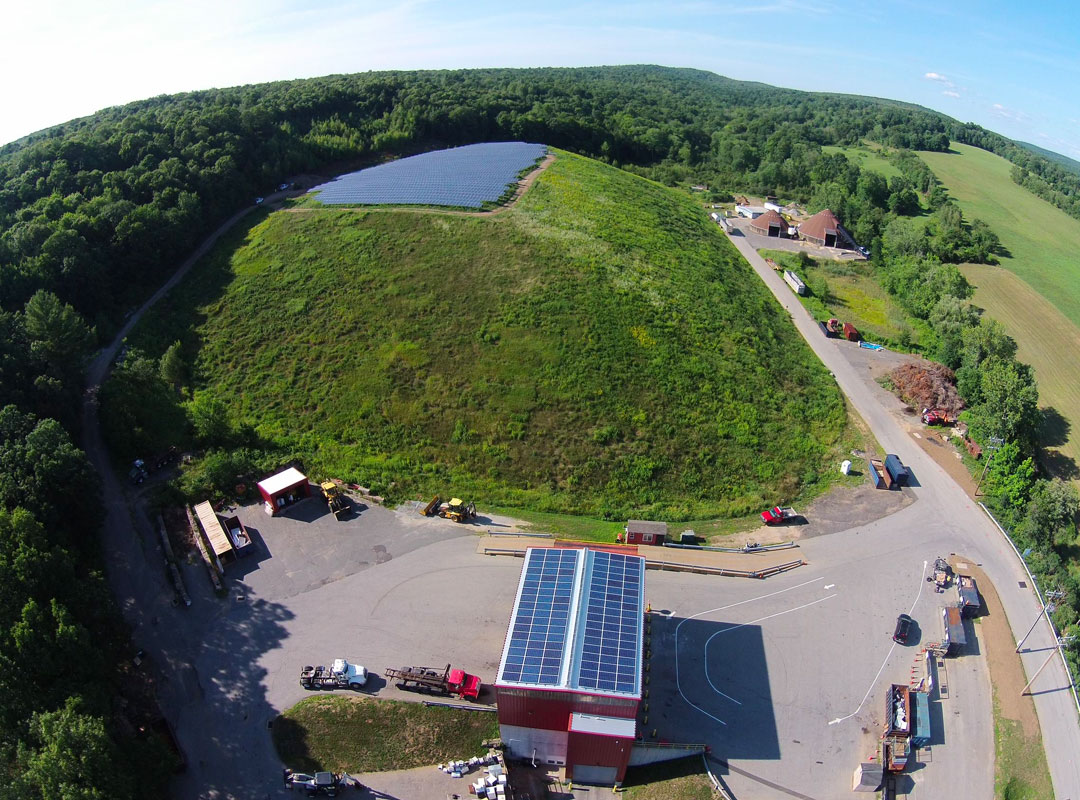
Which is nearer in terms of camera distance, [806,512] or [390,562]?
[390,562]

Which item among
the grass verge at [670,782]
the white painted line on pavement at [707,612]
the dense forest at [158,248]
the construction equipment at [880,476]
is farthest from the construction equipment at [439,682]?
the construction equipment at [880,476]

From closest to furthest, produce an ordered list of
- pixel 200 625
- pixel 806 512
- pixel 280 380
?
pixel 200 625 → pixel 806 512 → pixel 280 380

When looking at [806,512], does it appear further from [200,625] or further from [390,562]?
[200,625]

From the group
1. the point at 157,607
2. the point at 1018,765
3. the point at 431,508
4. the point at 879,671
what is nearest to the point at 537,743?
the point at 431,508

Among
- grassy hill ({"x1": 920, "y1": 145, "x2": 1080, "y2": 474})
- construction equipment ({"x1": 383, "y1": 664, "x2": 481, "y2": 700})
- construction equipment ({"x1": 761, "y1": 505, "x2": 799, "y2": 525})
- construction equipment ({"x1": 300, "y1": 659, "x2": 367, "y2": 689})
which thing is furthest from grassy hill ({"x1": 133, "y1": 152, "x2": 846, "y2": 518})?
grassy hill ({"x1": 920, "y1": 145, "x2": 1080, "y2": 474})

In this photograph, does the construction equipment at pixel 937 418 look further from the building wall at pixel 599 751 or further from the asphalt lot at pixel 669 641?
the building wall at pixel 599 751

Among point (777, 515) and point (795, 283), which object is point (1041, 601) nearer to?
point (777, 515)

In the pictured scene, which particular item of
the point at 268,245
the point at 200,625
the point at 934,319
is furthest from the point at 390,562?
the point at 934,319
